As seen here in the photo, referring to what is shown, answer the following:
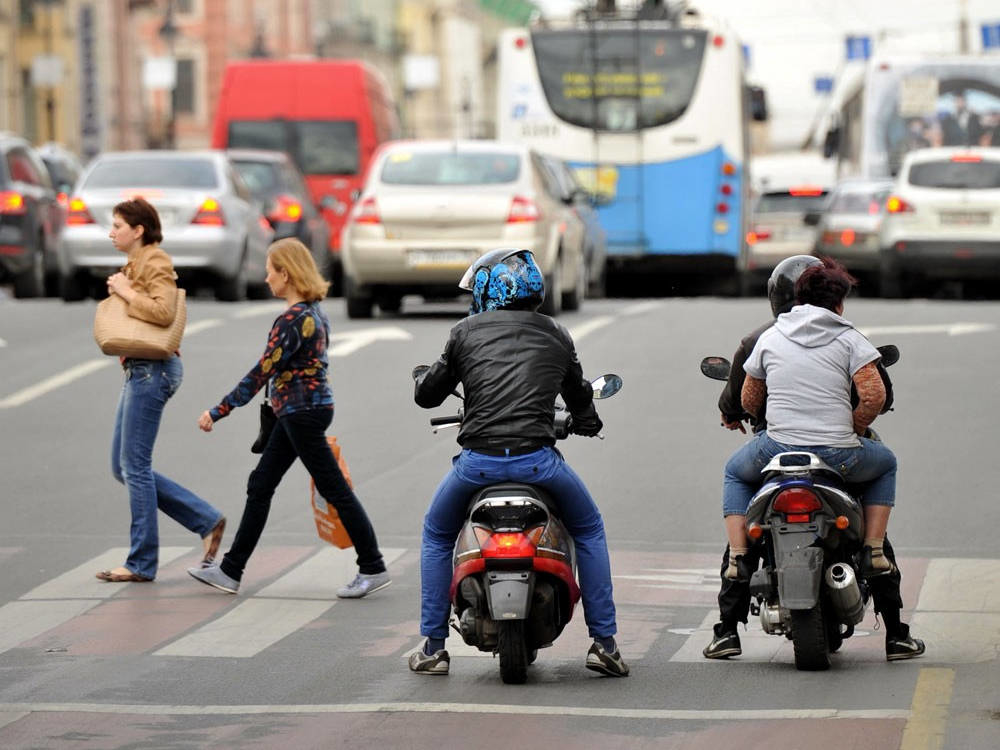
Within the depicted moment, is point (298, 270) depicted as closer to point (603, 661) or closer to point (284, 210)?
point (603, 661)

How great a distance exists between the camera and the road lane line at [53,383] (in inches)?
635

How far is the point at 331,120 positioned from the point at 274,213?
337 inches

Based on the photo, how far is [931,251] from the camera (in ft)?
85.8

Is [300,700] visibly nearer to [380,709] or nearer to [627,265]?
[380,709]

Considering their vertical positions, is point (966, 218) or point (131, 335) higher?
point (131, 335)

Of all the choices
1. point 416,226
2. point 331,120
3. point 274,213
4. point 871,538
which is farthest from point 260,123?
point 871,538

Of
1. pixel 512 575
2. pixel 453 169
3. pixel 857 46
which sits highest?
pixel 857 46

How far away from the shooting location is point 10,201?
2494 centimetres

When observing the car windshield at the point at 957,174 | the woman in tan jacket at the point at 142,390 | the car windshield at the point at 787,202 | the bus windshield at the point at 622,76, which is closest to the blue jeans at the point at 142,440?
the woman in tan jacket at the point at 142,390

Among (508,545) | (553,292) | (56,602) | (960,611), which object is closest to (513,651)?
(508,545)

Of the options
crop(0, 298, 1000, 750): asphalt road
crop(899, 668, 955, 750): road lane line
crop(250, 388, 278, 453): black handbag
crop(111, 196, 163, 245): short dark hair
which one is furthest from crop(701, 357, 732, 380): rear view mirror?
crop(111, 196, 163, 245): short dark hair

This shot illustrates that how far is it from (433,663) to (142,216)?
326 cm

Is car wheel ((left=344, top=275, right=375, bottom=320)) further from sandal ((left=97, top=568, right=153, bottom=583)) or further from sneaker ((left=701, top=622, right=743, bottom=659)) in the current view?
sneaker ((left=701, top=622, right=743, bottom=659))

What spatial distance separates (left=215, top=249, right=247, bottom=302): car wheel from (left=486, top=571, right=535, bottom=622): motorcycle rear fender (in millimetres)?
15895
